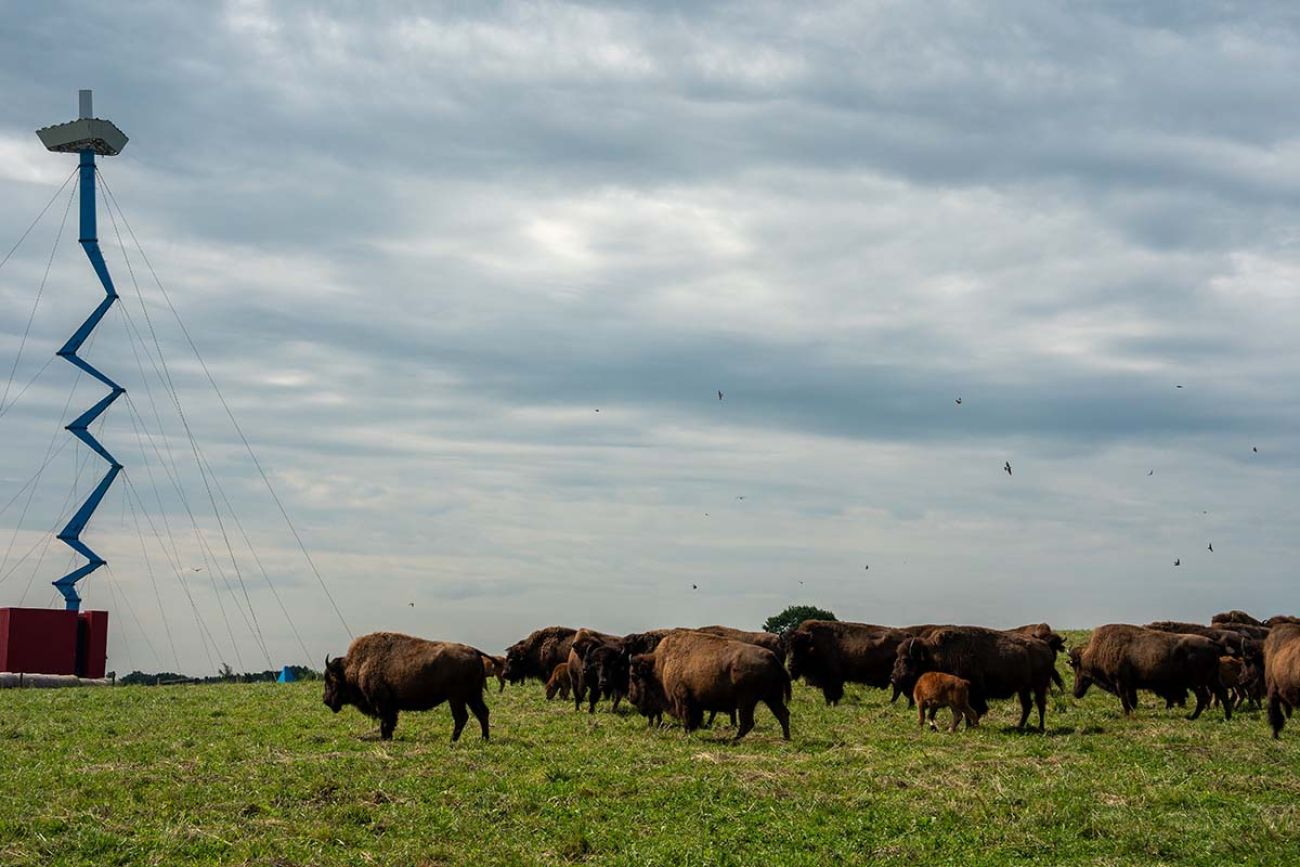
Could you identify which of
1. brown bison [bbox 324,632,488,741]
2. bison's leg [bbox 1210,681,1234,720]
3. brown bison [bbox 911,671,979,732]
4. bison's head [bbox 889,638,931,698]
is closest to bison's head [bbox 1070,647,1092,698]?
bison's leg [bbox 1210,681,1234,720]

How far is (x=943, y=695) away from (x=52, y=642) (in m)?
34.0

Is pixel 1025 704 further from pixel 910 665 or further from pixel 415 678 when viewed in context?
pixel 415 678

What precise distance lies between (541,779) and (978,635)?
1060cm

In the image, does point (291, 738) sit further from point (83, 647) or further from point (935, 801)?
point (83, 647)

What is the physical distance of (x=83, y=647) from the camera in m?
45.2

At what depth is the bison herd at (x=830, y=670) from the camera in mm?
21250

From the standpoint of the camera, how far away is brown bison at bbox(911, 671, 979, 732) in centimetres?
2217

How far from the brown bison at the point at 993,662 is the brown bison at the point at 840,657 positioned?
476cm

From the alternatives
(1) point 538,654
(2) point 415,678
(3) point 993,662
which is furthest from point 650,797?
(1) point 538,654

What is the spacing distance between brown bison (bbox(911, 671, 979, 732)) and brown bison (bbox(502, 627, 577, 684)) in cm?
1370

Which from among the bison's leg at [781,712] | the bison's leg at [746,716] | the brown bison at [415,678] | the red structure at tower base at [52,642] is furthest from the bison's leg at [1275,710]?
the red structure at tower base at [52,642]

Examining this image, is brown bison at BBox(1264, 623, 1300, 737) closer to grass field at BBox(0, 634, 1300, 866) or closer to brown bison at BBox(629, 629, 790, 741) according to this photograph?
grass field at BBox(0, 634, 1300, 866)

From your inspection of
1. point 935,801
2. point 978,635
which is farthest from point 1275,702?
point 935,801

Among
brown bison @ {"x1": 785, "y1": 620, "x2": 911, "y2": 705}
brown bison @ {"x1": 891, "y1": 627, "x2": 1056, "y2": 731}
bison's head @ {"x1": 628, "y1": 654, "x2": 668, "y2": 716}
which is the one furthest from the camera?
brown bison @ {"x1": 785, "y1": 620, "x2": 911, "y2": 705}
